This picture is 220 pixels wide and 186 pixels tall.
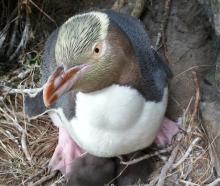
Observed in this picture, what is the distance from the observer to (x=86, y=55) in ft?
6.79

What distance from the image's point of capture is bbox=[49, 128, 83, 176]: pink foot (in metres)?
2.77

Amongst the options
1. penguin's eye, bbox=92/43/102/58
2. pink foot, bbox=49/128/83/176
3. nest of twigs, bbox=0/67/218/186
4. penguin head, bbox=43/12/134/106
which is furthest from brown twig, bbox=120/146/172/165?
penguin's eye, bbox=92/43/102/58

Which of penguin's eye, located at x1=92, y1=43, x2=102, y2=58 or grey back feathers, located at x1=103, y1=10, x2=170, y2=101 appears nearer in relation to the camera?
penguin's eye, located at x1=92, y1=43, x2=102, y2=58

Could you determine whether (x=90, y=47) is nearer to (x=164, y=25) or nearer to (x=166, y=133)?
(x=166, y=133)

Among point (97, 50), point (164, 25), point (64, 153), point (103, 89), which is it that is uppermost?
point (97, 50)

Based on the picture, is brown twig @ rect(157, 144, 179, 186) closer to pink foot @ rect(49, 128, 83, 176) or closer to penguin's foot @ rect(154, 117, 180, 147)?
penguin's foot @ rect(154, 117, 180, 147)

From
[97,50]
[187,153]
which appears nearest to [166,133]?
[187,153]

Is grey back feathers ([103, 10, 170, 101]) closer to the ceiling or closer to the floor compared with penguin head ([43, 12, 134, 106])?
closer to the floor

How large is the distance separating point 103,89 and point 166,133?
2.24ft

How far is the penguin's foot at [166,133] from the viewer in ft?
9.20

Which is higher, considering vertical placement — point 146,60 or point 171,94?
A: point 146,60

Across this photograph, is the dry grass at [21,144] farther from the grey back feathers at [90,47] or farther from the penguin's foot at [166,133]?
the penguin's foot at [166,133]

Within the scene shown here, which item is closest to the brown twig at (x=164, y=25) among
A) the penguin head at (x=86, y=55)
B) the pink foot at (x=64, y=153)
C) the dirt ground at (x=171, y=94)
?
the dirt ground at (x=171, y=94)

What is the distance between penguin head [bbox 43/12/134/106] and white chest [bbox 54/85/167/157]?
0.09m
